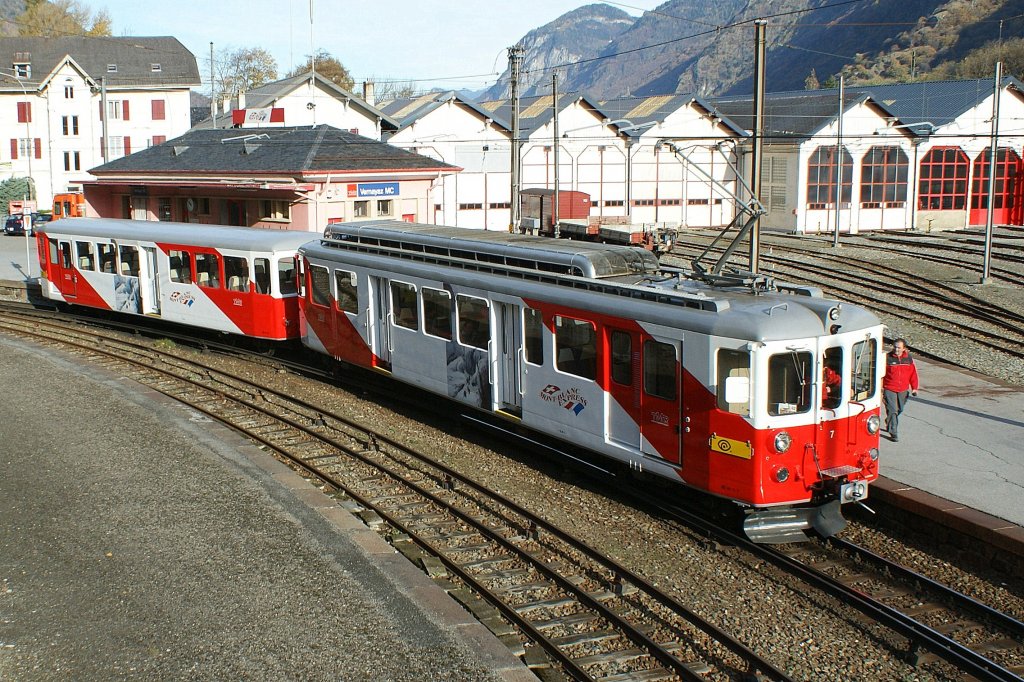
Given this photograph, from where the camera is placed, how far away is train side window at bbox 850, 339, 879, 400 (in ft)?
35.4

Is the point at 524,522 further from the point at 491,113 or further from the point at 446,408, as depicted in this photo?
the point at 491,113

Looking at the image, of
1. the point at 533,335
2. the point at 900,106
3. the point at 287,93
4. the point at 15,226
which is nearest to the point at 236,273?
the point at 533,335

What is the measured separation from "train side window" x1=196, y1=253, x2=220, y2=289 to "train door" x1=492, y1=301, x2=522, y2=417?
980 centimetres

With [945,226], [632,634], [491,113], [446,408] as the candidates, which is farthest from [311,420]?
[945,226]

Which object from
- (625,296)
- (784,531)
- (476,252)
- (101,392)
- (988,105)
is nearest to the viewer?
(784,531)

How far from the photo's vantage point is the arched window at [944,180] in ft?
159

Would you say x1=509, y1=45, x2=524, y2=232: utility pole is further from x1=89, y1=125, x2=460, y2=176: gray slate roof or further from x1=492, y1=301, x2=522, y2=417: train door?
x1=492, y1=301, x2=522, y2=417: train door

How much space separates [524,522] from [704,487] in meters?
2.21

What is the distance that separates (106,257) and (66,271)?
232 cm

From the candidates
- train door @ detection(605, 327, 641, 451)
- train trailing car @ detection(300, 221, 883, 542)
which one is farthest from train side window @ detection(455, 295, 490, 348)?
train door @ detection(605, 327, 641, 451)

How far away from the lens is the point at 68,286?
26453 millimetres

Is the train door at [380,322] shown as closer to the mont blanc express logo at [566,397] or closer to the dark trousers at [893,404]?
the mont blanc express logo at [566,397]

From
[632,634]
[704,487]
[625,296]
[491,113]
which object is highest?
[491,113]

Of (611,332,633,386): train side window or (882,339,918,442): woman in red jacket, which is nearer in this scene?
(611,332,633,386): train side window
